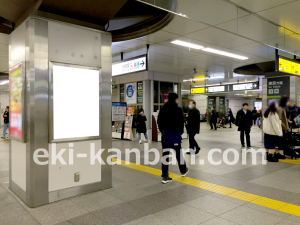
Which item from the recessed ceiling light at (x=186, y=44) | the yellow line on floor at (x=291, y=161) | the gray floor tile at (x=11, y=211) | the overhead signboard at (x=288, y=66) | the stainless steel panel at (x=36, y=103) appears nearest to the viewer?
the gray floor tile at (x=11, y=211)

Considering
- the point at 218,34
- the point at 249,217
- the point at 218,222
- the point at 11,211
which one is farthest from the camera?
the point at 218,34

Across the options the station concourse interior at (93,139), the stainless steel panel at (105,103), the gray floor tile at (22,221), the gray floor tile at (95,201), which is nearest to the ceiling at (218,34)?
the station concourse interior at (93,139)

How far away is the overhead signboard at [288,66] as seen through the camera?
6863mm

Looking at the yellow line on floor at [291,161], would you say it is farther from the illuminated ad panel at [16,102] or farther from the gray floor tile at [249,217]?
the illuminated ad panel at [16,102]

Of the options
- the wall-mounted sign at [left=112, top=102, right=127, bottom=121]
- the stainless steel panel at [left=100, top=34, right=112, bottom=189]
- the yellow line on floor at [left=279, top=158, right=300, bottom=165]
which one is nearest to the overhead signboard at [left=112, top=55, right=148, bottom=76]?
the stainless steel panel at [left=100, top=34, right=112, bottom=189]

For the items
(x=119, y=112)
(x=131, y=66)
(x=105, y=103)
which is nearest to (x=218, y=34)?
(x=131, y=66)

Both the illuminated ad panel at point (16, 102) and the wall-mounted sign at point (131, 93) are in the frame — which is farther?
the wall-mounted sign at point (131, 93)

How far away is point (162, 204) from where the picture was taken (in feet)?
12.1

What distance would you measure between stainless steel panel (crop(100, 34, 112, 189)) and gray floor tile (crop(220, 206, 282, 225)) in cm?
211

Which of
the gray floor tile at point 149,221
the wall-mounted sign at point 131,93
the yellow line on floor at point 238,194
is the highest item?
the wall-mounted sign at point 131,93

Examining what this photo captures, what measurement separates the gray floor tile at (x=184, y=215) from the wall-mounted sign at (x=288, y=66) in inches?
202

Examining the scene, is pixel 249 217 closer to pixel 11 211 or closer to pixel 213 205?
pixel 213 205

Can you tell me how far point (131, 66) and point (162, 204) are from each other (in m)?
3.66

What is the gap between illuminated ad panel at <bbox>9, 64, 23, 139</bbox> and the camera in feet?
12.7
